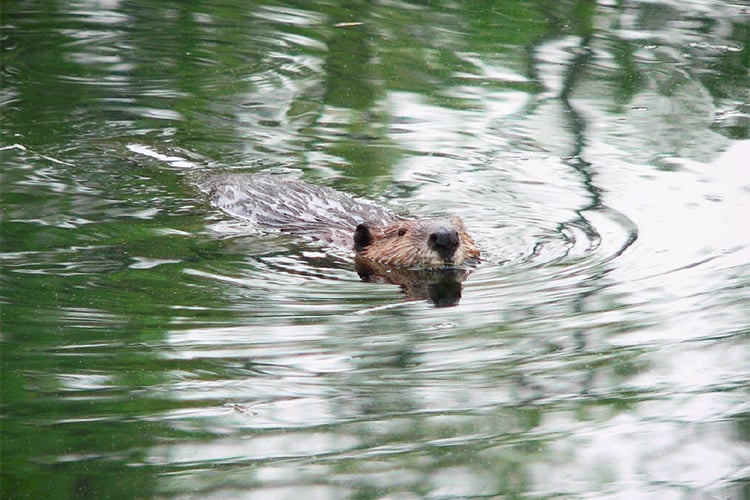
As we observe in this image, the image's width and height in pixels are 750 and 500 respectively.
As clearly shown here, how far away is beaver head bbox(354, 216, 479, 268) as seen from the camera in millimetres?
5559

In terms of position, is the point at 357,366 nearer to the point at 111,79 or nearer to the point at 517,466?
the point at 517,466

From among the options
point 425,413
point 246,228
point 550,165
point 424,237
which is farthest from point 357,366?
point 550,165

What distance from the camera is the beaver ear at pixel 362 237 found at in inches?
233

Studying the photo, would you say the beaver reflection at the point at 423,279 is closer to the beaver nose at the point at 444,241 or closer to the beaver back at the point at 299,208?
the beaver nose at the point at 444,241

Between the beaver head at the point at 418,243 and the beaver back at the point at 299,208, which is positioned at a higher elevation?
the beaver head at the point at 418,243

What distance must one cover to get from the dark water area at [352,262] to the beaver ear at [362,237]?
0.49 feet

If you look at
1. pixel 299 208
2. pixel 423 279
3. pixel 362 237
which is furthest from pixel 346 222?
pixel 423 279

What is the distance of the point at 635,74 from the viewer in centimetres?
925

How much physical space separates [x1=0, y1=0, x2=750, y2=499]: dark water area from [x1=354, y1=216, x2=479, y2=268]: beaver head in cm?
18

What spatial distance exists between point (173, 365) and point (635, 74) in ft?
20.1

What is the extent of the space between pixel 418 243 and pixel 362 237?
15.0 inches

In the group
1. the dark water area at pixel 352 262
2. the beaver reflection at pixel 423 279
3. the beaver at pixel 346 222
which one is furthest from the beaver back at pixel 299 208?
the beaver reflection at pixel 423 279

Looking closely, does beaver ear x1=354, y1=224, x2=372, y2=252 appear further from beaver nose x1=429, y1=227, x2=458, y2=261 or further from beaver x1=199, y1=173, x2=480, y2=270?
beaver nose x1=429, y1=227, x2=458, y2=261

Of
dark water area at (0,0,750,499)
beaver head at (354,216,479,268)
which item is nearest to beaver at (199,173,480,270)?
beaver head at (354,216,479,268)
